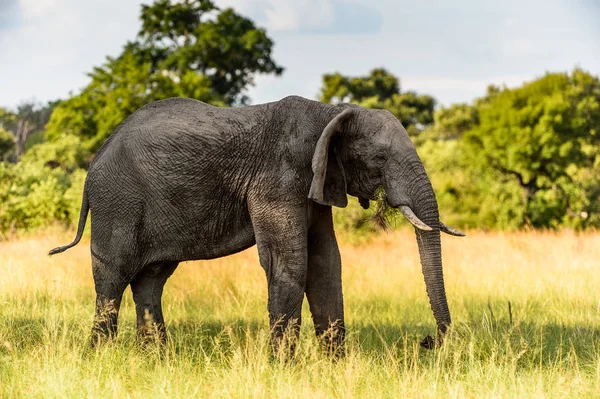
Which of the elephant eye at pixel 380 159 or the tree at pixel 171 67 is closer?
the elephant eye at pixel 380 159

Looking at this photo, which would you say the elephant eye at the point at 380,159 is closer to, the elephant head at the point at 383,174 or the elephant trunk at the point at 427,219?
the elephant head at the point at 383,174

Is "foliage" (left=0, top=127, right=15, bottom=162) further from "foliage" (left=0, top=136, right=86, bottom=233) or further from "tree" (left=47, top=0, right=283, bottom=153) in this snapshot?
"foliage" (left=0, top=136, right=86, bottom=233)

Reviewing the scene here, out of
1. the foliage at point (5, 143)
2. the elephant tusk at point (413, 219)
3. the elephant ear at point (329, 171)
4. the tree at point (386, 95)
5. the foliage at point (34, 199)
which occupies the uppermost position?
the tree at point (386, 95)

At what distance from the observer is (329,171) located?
6.53m

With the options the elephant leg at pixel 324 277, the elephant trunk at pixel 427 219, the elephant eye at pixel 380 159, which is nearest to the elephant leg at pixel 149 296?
the elephant leg at pixel 324 277

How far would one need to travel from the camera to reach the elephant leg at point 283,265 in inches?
253

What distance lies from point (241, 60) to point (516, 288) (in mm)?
32303

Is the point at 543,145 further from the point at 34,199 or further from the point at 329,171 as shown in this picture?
the point at 329,171

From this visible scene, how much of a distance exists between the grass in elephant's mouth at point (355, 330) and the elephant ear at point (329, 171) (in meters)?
1.14

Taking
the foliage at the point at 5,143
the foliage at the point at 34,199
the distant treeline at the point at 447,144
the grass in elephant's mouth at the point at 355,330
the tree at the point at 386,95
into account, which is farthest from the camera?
the tree at the point at 386,95

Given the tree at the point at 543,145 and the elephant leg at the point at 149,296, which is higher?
the tree at the point at 543,145

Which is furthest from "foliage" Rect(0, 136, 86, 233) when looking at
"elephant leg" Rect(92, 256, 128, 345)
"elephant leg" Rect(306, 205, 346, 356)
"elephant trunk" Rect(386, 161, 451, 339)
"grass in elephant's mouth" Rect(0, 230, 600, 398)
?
"elephant trunk" Rect(386, 161, 451, 339)

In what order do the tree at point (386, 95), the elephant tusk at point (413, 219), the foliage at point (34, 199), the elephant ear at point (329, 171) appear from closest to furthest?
the elephant tusk at point (413, 219)
the elephant ear at point (329, 171)
the foliage at point (34, 199)
the tree at point (386, 95)

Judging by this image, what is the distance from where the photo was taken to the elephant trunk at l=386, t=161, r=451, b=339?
6199 mm
